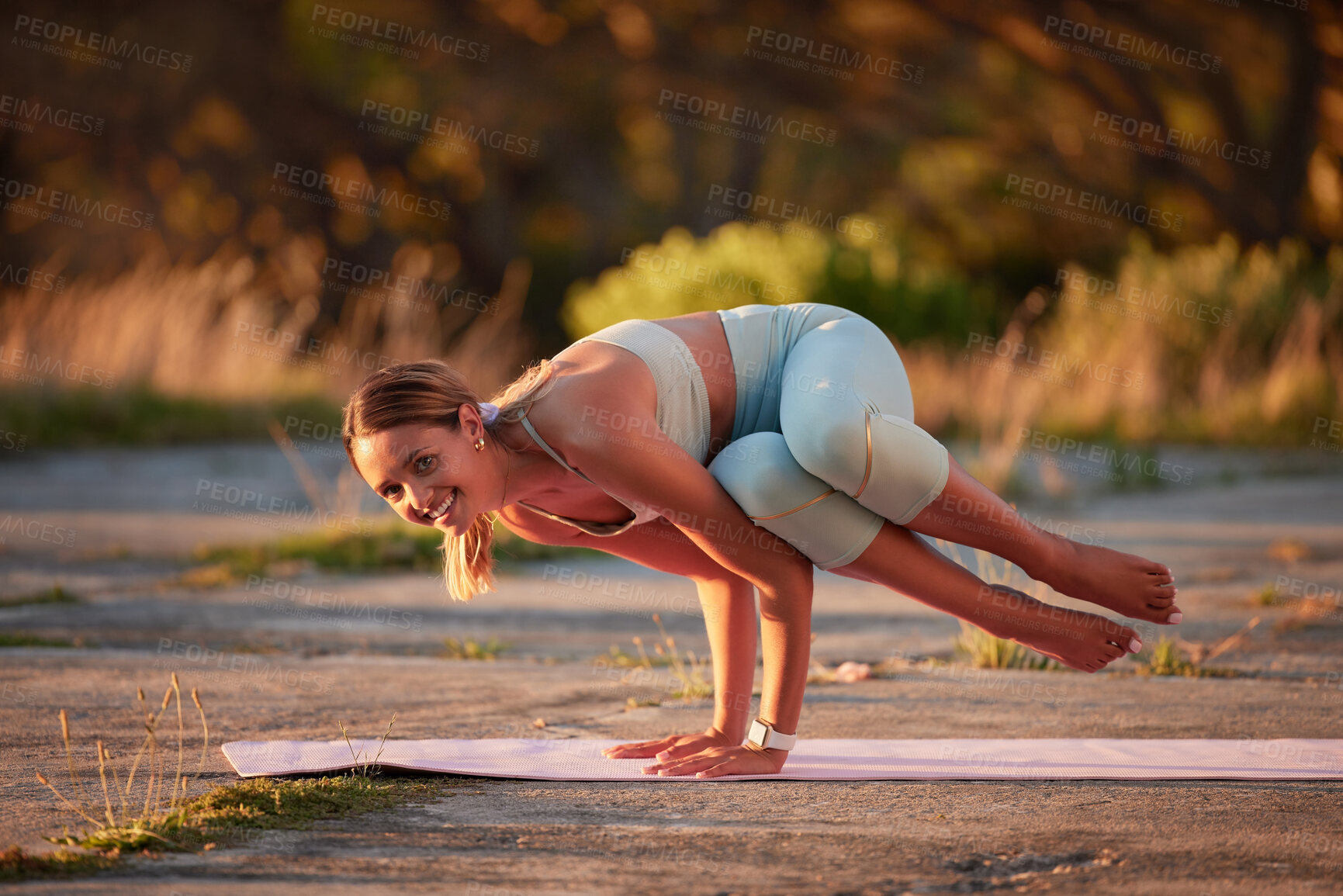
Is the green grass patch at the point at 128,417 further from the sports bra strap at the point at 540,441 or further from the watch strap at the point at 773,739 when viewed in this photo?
the watch strap at the point at 773,739

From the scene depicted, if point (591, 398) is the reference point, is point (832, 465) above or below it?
below

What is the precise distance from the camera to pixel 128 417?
30.6ft

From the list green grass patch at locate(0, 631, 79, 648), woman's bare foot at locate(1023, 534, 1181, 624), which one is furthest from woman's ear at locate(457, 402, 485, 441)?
green grass patch at locate(0, 631, 79, 648)

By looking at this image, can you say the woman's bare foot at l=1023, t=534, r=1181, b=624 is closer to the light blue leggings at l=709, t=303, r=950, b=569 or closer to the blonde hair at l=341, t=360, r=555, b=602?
the light blue leggings at l=709, t=303, r=950, b=569

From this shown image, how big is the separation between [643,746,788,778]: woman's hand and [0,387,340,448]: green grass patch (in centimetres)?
724

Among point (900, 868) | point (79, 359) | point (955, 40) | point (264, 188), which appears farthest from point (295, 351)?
point (900, 868)

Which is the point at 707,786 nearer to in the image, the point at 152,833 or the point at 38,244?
the point at 152,833

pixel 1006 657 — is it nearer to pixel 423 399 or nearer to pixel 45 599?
pixel 423 399

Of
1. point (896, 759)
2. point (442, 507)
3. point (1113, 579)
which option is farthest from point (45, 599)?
point (1113, 579)

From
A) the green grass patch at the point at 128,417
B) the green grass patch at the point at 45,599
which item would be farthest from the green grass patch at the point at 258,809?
the green grass patch at the point at 128,417

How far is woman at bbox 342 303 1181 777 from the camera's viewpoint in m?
2.55

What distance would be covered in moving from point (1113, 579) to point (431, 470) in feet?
4.69

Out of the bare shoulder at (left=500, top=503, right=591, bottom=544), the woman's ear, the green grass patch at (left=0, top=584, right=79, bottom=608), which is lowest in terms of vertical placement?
the green grass patch at (left=0, top=584, right=79, bottom=608)

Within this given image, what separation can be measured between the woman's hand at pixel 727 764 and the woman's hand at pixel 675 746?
0.24 ft
